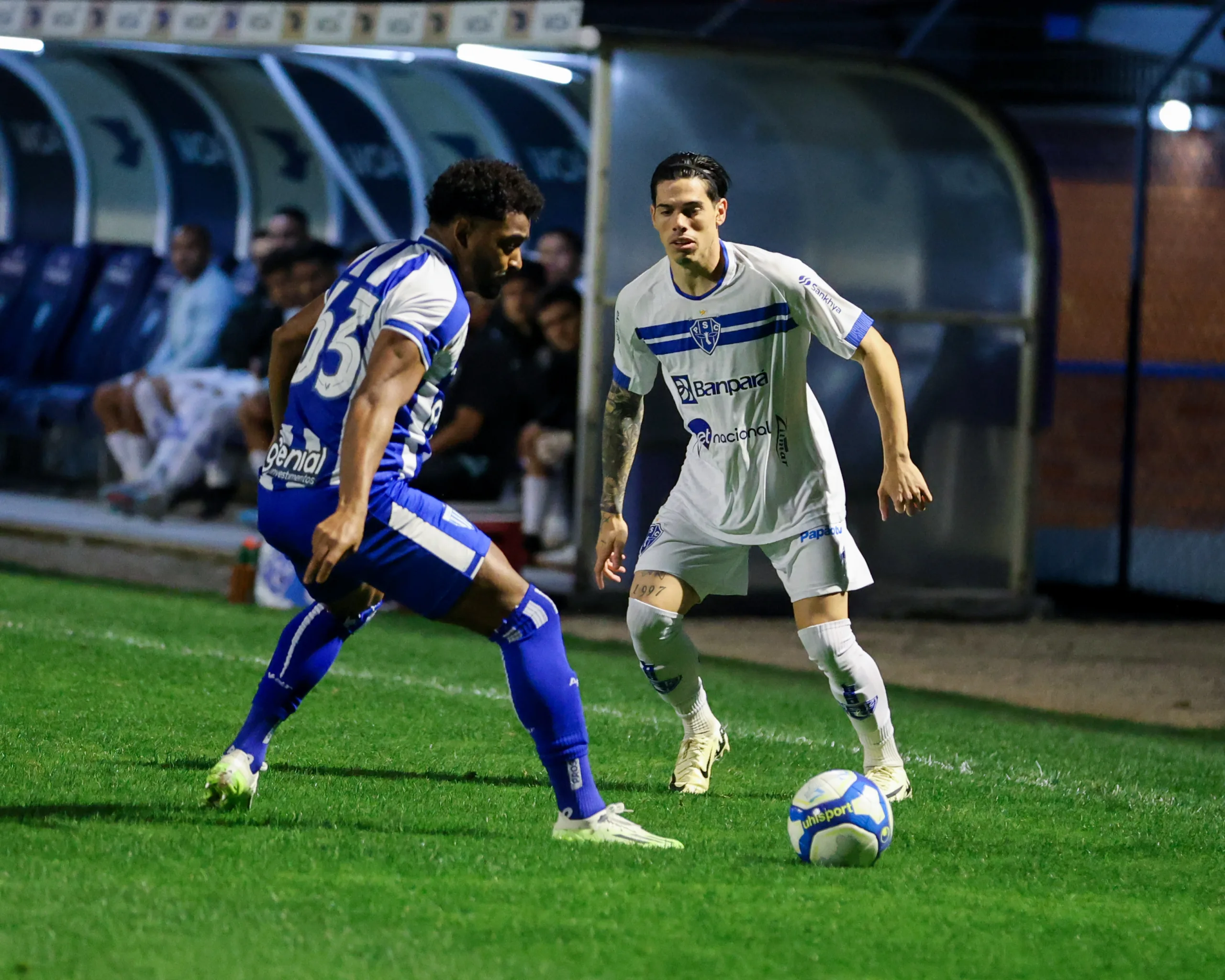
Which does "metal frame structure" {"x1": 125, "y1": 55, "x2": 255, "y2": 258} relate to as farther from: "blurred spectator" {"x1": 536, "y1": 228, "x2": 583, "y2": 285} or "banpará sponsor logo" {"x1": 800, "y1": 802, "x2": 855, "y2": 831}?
"banpará sponsor logo" {"x1": 800, "y1": 802, "x2": 855, "y2": 831}

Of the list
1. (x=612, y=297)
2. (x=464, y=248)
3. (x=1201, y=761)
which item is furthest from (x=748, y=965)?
(x=612, y=297)

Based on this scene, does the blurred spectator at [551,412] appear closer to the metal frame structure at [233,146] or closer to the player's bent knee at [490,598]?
the metal frame structure at [233,146]

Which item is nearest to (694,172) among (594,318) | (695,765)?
(695,765)

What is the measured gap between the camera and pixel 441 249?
465cm

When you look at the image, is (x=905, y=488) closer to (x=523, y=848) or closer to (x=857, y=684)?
(x=857, y=684)

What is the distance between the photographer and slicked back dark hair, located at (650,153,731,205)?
A: 5.47 m

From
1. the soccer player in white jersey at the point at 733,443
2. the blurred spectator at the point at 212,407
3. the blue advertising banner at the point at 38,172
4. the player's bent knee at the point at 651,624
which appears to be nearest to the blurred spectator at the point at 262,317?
the blurred spectator at the point at 212,407

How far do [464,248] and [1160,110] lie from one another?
885 cm

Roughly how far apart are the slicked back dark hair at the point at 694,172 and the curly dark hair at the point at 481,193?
85 centimetres

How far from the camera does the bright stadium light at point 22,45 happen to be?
14.9m

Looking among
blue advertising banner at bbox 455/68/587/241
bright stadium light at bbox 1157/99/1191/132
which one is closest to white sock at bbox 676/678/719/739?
bright stadium light at bbox 1157/99/1191/132

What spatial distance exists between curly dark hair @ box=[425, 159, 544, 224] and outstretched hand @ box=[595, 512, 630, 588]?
132 cm

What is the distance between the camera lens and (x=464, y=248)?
467 cm

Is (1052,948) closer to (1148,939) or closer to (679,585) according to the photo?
(1148,939)
